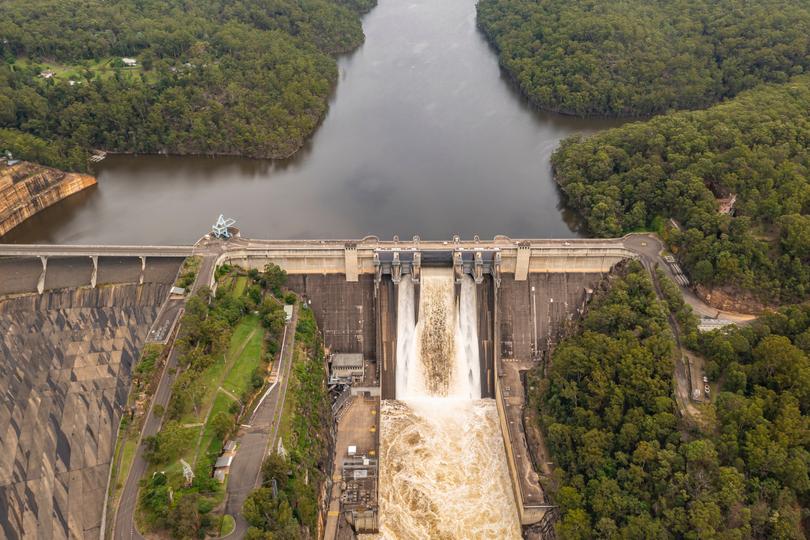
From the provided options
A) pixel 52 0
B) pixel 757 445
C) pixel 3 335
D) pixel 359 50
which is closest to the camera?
pixel 757 445

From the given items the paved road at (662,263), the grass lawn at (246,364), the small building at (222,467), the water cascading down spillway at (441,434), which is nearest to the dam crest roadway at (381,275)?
the paved road at (662,263)

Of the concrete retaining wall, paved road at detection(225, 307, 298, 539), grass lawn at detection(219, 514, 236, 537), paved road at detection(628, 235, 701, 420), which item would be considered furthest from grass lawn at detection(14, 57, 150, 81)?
paved road at detection(628, 235, 701, 420)

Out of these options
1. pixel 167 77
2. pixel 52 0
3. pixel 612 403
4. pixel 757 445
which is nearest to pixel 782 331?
pixel 757 445

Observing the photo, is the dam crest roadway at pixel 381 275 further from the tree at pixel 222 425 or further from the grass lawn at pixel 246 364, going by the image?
the tree at pixel 222 425

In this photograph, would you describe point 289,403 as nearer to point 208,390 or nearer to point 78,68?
point 208,390

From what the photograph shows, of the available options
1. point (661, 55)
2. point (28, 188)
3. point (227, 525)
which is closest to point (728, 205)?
point (661, 55)

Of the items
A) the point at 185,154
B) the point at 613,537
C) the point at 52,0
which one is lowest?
the point at 613,537

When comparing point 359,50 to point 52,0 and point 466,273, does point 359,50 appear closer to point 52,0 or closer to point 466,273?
point 52,0

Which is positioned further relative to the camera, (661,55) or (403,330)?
(661,55)
